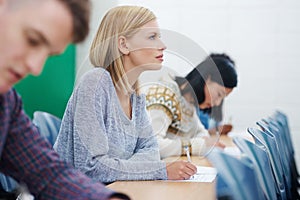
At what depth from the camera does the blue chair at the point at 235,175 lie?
4.63 ft

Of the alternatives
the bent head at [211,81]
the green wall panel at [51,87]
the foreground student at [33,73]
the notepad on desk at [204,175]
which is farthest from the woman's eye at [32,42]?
the green wall panel at [51,87]

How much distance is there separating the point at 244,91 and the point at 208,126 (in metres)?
1.27

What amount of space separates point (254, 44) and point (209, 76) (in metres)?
1.65

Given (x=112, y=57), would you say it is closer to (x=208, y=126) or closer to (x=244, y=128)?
(x=208, y=126)

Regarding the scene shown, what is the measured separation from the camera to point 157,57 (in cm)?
233

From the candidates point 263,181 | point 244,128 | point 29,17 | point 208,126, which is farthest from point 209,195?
point 244,128

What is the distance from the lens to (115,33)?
2244mm

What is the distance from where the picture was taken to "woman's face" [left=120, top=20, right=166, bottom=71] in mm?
2270

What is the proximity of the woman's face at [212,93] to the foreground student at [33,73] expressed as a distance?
2.53m

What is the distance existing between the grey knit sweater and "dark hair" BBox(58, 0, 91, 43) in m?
1.10

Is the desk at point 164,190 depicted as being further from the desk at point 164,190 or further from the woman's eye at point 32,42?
the woman's eye at point 32,42

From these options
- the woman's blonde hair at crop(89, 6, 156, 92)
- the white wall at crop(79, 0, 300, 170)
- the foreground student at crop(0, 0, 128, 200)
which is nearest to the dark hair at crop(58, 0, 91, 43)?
the foreground student at crop(0, 0, 128, 200)

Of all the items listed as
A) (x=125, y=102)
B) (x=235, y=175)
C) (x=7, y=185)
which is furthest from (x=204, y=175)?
(x=235, y=175)

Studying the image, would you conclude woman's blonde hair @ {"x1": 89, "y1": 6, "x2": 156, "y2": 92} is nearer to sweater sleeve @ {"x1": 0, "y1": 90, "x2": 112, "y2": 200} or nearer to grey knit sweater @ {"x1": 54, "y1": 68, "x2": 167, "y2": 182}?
grey knit sweater @ {"x1": 54, "y1": 68, "x2": 167, "y2": 182}
